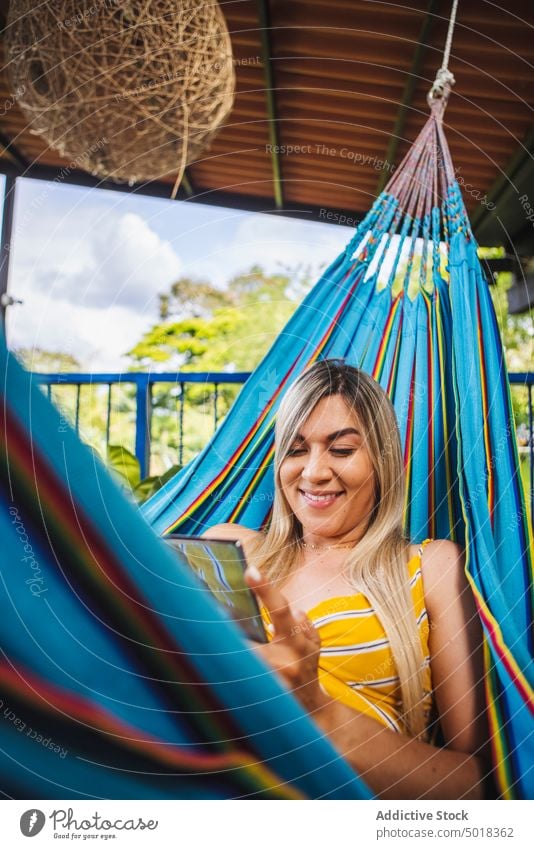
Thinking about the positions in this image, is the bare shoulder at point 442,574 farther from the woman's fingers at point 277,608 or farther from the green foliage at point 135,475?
the green foliage at point 135,475

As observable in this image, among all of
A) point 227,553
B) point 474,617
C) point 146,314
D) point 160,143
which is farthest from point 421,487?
point 160,143

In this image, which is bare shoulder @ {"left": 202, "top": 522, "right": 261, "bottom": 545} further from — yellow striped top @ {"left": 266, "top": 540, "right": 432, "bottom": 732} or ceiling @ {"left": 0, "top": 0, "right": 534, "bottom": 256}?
ceiling @ {"left": 0, "top": 0, "right": 534, "bottom": 256}

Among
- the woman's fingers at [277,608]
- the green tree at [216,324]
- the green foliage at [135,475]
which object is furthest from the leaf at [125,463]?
the woman's fingers at [277,608]

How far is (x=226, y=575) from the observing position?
28.8 inches

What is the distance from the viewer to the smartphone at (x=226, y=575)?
2.35 ft

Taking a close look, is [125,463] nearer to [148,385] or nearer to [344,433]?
[148,385]

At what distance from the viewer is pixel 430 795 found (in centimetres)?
80

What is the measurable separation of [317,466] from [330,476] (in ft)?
0.06

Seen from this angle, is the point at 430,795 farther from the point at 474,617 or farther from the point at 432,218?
the point at 432,218

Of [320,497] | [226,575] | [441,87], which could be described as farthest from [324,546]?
[441,87]
